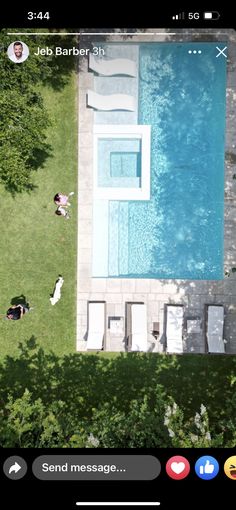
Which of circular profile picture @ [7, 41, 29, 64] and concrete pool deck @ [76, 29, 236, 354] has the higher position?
circular profile picture @ [7, 41, 29, 64]

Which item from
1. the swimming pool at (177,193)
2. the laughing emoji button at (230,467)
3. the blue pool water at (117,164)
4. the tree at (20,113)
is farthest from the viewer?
the blue pool water at (117,164)

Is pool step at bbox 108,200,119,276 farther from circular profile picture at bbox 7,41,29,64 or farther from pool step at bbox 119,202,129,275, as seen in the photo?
circular profile picture at bbox 7,41,29,64

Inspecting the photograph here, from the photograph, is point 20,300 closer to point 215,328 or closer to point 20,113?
point 20,113

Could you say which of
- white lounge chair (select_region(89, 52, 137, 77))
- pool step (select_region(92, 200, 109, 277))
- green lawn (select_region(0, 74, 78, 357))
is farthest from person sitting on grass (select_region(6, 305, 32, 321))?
white lounge chair (select_region(89, 52, 137, 77))

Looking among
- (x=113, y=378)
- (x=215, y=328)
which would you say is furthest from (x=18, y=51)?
(x=113, y=378)

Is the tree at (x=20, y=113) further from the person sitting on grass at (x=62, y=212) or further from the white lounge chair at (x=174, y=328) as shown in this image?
the white lounge chair at (x=174, y=328)

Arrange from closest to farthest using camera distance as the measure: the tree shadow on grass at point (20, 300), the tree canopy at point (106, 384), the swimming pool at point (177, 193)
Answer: the swimming pool at point (177, 193) → the tree canopy at point (106, 384) → the tree shadow on grass at point (20, 300)

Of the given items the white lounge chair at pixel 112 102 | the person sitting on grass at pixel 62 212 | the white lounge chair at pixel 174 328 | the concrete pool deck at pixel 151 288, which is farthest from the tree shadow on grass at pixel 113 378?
the white lounge chair at pixel 112 102
